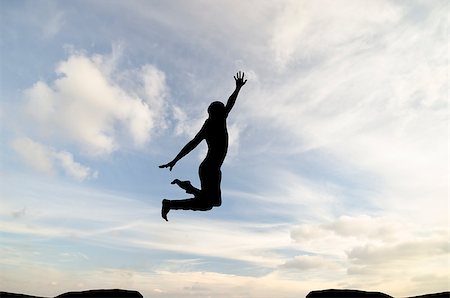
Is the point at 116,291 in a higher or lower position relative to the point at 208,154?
lower

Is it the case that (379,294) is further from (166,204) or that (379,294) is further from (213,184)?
(166,204)

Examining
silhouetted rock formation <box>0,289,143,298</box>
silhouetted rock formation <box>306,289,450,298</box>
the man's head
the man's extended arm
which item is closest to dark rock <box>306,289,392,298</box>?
silhouetted rock formation <box>306,289,450,298</box>

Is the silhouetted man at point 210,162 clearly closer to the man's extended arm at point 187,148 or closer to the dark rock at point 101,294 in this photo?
the man's extended arm at point 187,148

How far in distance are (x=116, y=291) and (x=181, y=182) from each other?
2517mm

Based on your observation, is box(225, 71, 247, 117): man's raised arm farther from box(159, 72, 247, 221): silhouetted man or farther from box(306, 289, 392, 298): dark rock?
box(306, 289, 392, 298): dark rock

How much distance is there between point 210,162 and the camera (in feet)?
31.4

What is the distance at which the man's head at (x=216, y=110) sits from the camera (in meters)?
9.75

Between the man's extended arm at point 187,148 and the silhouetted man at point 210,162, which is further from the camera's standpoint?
the man's extended arm at point 187,148

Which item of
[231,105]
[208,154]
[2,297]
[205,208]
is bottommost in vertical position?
[2,297]

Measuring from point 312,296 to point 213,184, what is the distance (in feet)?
9.98

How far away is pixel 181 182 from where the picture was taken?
9641mm

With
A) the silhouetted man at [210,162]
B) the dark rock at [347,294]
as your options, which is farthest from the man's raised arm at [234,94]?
the dark rock at [347,294]

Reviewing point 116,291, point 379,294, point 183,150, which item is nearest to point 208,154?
point 183,150

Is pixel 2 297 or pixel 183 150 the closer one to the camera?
pixel 2 297
